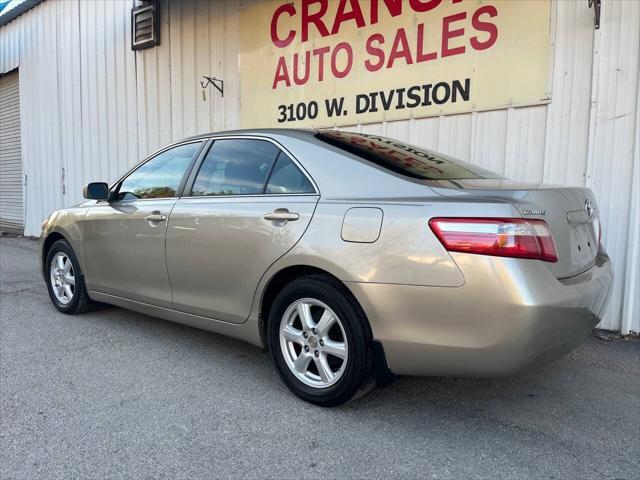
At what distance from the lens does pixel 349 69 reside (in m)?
6.11

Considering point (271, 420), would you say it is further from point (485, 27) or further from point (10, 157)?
point (10, 157)

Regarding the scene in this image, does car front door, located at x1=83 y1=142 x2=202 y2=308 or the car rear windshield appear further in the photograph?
car front door, located at x1=83 y1=142 x2=202 y2=308

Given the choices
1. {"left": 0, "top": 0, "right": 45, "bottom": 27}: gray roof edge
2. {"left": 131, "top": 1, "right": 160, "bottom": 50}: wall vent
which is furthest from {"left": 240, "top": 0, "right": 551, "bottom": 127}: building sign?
{"left": 0, "top": 0, "right": 45, "bottom": 27}: gray roof edge

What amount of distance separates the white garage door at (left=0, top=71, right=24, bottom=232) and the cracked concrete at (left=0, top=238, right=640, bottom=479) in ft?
33.1

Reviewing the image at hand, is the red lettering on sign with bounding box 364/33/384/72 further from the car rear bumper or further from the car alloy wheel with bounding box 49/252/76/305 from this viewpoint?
the car rear bumper

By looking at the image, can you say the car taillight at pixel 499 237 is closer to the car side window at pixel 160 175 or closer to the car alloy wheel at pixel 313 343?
the car alloy wheel at pixel 313 343

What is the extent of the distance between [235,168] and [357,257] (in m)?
1.29

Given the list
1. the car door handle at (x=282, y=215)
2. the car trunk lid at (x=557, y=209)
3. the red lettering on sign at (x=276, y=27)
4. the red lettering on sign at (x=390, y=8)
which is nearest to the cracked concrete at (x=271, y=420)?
the car trunk lid at (x=557, y=209)

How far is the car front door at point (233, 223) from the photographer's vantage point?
2986mm

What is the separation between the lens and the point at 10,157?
13.0 metres

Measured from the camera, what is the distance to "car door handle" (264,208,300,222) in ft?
9.54

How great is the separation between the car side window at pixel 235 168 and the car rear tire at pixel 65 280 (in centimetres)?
175

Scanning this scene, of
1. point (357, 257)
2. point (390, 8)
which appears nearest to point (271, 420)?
point (357, 257)

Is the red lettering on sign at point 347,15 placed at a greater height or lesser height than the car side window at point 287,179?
greater
